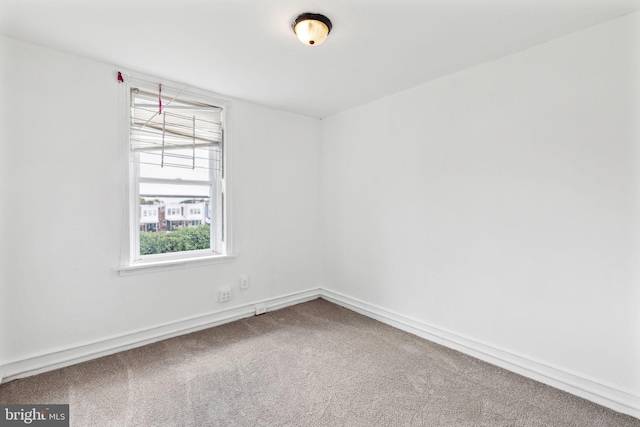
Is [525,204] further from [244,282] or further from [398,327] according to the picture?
[244,282]

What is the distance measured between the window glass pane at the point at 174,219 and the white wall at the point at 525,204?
178cm

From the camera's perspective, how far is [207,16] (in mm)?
1741

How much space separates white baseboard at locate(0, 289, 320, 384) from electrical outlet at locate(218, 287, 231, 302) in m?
0.11

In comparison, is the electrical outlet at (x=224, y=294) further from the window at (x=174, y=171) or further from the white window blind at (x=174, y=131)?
the white window blind at (x=174, y=131)

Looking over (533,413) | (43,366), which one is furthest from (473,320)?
(43,366)

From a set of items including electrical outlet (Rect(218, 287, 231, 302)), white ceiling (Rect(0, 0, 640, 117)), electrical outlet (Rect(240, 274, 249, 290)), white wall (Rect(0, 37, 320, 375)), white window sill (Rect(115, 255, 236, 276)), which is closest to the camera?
white ceiling (Rect(0, 0, 640, 117))

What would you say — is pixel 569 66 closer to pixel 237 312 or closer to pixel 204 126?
pixel 204 126

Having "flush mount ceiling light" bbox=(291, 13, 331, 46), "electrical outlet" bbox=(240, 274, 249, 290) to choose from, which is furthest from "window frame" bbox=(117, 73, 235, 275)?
"flush mount ceiling light" bbox=(291, 13, 331, 46)

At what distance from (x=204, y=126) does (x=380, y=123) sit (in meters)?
1.78

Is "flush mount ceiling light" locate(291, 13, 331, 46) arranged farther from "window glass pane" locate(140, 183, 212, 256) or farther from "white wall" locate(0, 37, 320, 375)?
"window glass pane" locate(140, 183, 212, 256)

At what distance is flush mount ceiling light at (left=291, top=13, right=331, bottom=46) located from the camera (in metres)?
1.72

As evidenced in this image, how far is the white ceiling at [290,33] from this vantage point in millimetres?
1659

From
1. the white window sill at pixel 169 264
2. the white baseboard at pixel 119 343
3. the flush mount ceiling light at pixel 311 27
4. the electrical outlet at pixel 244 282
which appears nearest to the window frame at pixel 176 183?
the white window sill at pixel 169 264

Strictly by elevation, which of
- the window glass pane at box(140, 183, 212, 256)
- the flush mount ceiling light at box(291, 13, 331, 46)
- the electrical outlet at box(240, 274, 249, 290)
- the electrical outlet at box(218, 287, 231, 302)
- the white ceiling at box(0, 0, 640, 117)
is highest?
the white ceiling at box(0, 0, 640, 117)
